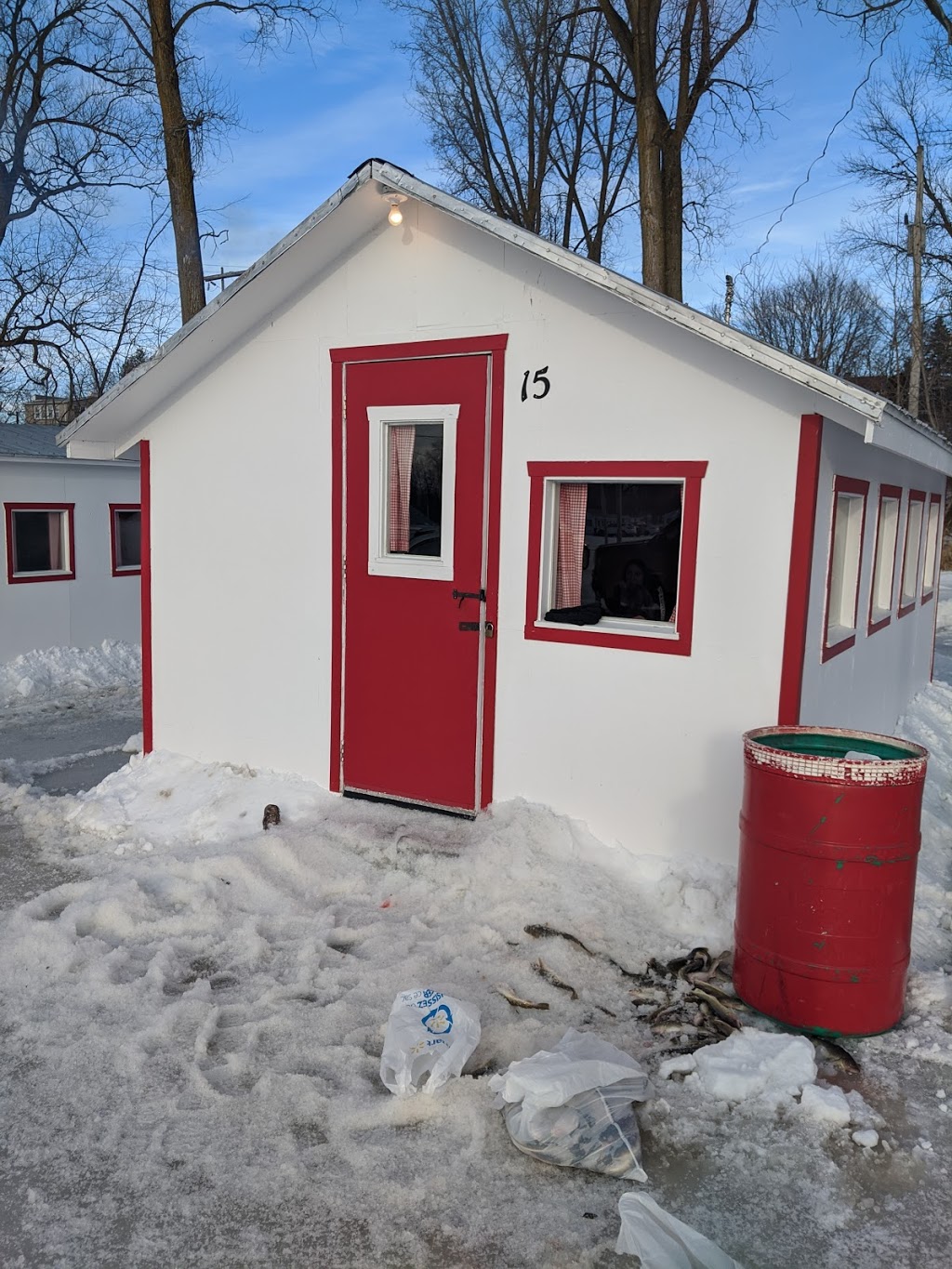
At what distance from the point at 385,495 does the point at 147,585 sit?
2453 mm

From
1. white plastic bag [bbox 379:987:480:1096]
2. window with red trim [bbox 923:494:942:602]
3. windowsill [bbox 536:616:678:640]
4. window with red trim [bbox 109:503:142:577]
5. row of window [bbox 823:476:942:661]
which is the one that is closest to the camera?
white plastic bag [bbox 379:987:480:1096]

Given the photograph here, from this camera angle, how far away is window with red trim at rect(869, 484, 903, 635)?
7.94 m

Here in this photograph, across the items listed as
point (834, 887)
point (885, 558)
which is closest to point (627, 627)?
point (834, 887)

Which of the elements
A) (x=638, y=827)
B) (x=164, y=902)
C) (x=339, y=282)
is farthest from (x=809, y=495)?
(x=164, y=902)

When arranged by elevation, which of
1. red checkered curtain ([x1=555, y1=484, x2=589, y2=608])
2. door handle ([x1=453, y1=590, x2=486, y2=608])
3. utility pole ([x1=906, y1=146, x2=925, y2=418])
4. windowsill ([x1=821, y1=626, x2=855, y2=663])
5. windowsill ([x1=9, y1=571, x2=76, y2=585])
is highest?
utility pole ([x1=906, y1=146, x2=925, y2=418])

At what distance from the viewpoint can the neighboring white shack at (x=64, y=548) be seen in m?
12.5

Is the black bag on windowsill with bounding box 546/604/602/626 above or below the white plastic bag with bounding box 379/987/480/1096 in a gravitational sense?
above

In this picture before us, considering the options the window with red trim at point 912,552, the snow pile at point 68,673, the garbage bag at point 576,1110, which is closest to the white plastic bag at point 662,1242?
the garbage bag at point 576,1110

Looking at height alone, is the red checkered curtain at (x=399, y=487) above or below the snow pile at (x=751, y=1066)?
above

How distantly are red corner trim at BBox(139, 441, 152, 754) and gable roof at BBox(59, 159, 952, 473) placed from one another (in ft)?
1.17

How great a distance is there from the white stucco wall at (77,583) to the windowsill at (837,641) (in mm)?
9957

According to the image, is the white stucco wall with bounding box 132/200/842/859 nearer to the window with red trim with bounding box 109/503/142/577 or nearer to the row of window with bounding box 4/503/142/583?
the row of window with bounding box 4/503/142/583

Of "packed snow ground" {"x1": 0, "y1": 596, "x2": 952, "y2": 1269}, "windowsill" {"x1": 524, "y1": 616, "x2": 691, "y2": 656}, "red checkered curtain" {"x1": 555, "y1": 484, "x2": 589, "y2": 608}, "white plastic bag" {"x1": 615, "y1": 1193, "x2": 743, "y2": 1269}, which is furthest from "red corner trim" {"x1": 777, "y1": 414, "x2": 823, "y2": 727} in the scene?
"white plastic bag" {"x1": 615, "y1": 1193, "x2": 743, "y2": 1269}

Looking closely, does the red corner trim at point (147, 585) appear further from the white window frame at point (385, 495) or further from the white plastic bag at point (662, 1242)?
the white plastic bag at point (662, 1242)
